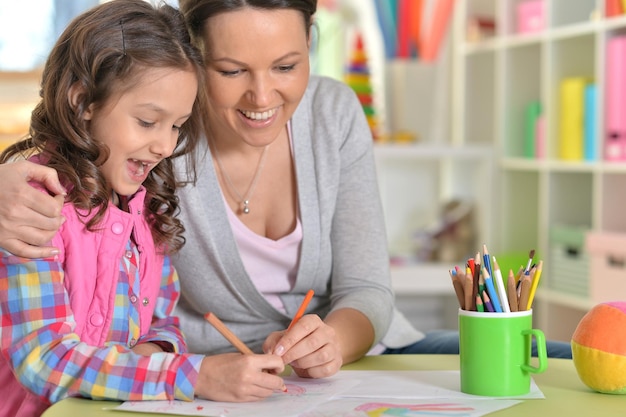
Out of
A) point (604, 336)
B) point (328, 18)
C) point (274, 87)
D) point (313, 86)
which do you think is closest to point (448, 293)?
point (328, 18)

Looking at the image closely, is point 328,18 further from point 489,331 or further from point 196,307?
point 489,331

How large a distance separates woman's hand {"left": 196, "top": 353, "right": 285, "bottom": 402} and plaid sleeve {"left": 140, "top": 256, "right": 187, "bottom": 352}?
0.74 feet

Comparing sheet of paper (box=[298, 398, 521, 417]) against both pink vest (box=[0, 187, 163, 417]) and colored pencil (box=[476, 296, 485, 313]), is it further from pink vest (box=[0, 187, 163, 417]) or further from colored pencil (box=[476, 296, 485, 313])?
pink vest (box=[0, 187, 163, 417])

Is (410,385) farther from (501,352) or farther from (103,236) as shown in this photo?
(103,236)

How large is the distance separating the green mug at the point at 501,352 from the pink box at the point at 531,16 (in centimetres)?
231

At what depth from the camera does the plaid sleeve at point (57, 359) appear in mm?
1052

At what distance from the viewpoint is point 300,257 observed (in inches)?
61.1

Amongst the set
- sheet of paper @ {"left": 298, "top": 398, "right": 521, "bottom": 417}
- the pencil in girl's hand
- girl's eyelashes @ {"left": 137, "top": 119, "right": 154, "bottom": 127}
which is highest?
girl's eyelashes @ {"left": 137, "top": 119, "right": 154, "bottom": 127}

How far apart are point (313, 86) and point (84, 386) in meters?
0.79

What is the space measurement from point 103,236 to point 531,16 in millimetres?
2425

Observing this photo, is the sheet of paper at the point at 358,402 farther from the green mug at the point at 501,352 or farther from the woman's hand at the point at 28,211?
the woman's hand at the point at 28,211

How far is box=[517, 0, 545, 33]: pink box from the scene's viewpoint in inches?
126

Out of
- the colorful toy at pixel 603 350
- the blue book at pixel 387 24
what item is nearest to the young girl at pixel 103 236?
the colorful toy at pixel 603 350

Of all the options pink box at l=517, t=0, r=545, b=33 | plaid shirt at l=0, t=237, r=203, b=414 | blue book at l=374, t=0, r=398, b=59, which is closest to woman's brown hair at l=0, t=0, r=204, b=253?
plaid shirt at l=0, t=237, r=203, b=414
